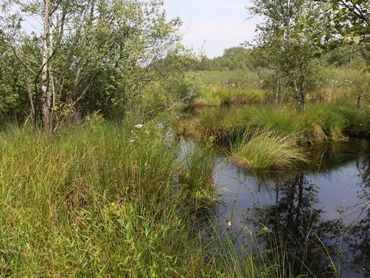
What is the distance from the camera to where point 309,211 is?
5727 mm

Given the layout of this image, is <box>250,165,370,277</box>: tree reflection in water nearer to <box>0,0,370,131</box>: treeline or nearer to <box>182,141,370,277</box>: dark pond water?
<box>182,141,370,277</box>: dark pond water

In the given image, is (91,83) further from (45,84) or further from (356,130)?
(356,130)

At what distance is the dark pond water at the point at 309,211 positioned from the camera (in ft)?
13.5

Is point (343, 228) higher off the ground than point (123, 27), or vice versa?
point (123, 27)

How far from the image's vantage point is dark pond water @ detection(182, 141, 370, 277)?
412 cm

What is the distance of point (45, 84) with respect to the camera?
7133mm

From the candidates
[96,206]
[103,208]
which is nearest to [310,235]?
[103,208]

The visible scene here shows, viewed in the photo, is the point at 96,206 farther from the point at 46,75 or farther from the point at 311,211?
the point at 46,75

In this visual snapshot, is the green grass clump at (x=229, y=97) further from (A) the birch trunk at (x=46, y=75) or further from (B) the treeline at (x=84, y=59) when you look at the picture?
(A) the birch trunk at (x=46, y=75)

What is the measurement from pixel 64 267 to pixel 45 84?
5209mm

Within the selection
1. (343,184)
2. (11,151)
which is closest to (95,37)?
(11,151)

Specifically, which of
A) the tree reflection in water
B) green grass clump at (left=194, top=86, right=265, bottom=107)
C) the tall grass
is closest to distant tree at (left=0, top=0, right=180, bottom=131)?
the tall grass

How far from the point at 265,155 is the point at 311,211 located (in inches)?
121

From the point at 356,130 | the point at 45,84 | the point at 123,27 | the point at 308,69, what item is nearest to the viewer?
the point at 45,84
